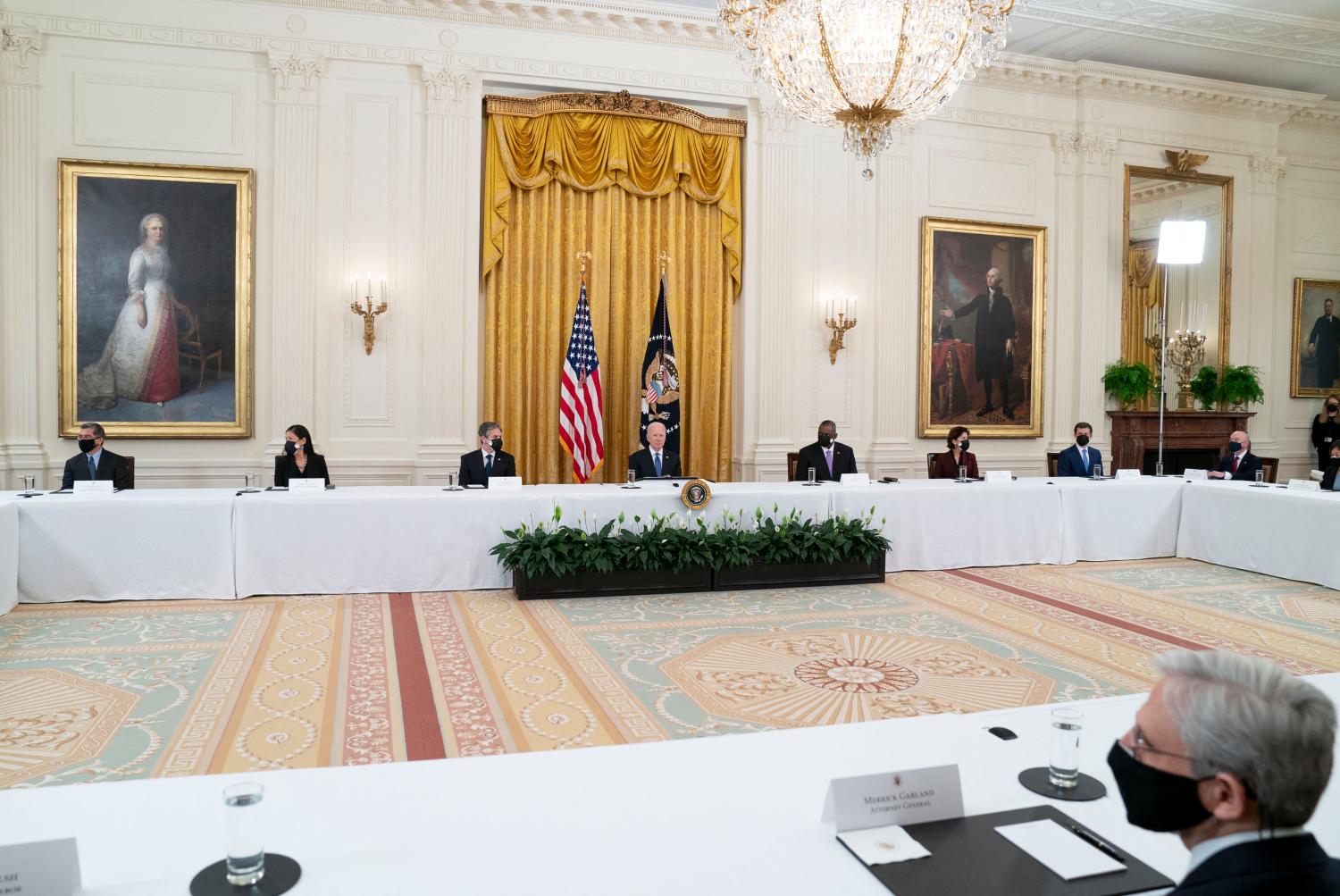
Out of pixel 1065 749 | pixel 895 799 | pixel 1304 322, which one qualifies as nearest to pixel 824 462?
pixel 1065 749

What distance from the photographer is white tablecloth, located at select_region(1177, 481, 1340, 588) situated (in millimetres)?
7551

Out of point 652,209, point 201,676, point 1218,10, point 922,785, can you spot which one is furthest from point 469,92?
point 922,785

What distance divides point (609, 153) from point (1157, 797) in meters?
9.87

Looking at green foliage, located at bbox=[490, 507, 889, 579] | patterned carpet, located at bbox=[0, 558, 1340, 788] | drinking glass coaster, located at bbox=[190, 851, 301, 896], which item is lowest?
patterned carpet, located at bbox=[0, 558, 1340, 788]

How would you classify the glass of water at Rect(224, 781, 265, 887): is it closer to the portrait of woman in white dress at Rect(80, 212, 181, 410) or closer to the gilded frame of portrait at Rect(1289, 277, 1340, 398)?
the portrait of woman in white dress at Rect(80, 212, 181, 410)

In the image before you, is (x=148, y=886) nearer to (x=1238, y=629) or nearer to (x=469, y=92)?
(x=1238, y=629)

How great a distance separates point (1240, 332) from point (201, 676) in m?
12.9

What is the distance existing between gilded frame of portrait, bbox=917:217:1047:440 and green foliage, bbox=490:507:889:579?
424 cm

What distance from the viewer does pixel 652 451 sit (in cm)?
889

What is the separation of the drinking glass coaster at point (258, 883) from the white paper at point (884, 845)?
0.92m

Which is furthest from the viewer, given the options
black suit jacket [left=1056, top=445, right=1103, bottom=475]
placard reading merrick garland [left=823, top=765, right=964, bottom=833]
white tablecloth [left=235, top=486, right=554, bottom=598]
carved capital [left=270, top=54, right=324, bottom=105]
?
black suit jacket [left=1056, top=445, right=1103, bottom=475]

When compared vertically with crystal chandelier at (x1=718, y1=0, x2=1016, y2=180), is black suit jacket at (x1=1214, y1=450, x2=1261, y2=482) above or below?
below

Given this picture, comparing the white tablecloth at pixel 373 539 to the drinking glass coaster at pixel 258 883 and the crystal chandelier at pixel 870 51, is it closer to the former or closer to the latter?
the crystal chandelier at pixel 870 51

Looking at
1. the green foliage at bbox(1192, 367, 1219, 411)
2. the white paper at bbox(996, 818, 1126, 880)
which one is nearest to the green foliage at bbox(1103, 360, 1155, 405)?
the green foliage at bbox(1192, 367, 1219, 411)
